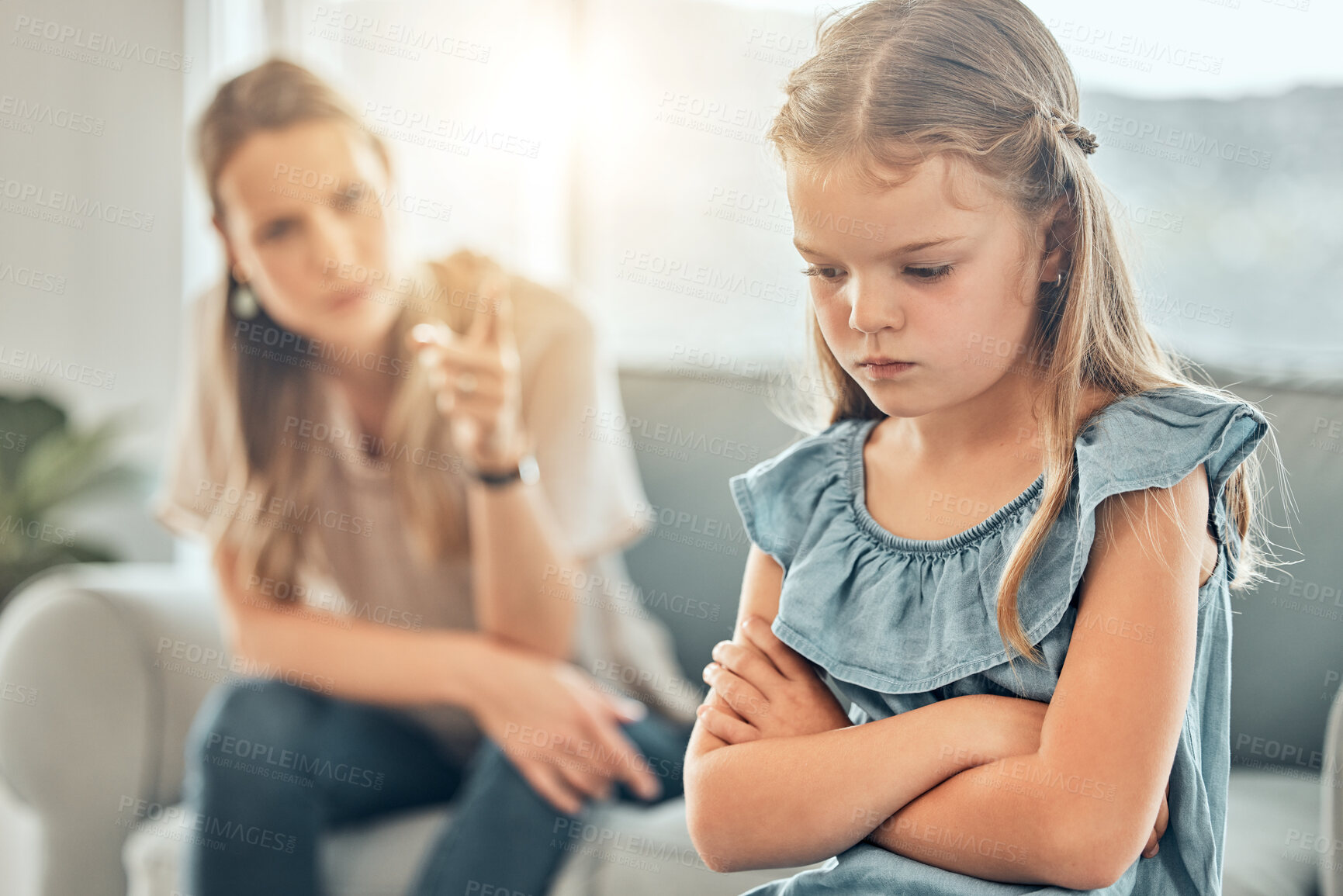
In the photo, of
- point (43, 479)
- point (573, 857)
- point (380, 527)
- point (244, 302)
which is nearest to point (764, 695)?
point (573, 857)

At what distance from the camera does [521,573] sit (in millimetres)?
1618

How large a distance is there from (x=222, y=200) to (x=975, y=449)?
59.2 inches

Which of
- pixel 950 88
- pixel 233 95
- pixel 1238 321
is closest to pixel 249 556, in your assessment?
pixel 233 95

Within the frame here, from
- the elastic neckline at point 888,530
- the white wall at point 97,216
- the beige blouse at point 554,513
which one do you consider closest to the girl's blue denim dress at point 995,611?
the elastic neckline at point 888,530

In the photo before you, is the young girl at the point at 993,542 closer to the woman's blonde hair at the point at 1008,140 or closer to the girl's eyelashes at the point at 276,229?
the woman's blonde hair at the point at 1008,140

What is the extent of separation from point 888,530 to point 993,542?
0.08 m

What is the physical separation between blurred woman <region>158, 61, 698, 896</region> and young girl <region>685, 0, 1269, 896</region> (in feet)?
3.00

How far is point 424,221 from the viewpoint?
2578 millimetres

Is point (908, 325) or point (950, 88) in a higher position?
point (950, 88)

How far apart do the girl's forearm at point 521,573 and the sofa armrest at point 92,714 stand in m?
0.55

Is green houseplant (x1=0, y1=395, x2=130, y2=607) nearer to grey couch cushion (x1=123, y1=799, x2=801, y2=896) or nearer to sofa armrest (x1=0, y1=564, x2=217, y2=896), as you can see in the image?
sofa armrest (x1=0, y1=564, x2=217, y2=896)

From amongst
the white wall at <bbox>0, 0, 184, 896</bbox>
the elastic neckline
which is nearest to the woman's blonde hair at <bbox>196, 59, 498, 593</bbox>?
the white wall at <bbox>0, 0, 184, 896</bbox>

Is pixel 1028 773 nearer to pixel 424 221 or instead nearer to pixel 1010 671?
pixel 1010 671

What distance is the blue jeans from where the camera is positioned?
138cm
